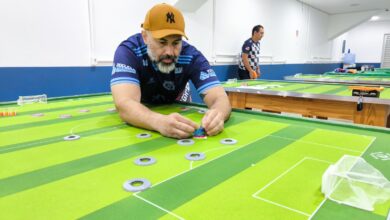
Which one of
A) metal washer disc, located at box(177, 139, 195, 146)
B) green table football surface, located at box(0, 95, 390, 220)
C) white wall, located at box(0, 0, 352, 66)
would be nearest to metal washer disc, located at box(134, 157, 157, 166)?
green table football surface, located at box(0, 95, 390, 220)

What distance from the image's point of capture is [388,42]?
10578 mm

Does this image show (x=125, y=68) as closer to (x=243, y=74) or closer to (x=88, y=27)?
(x=88, y=27)

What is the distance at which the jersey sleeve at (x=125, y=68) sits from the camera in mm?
1324

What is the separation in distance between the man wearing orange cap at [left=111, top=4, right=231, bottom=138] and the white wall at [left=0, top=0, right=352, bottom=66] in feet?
4.68

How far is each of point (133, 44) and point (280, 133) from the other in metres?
0.92

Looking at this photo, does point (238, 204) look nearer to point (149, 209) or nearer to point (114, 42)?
point (149, 209)

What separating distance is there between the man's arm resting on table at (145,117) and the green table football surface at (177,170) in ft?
0.11

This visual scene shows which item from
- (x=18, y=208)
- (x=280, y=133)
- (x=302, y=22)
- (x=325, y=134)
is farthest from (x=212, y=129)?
(x=302, y=22)

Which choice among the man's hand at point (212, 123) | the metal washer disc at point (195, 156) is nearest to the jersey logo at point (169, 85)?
the man's hand at point (212, 123)

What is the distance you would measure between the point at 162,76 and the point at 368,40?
39.6ft

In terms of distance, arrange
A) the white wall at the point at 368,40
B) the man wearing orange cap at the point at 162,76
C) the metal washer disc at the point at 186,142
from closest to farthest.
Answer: the metal washer disc at the point at 186,142 → the man wearing orange cap at the point at 162,76 → the white wall at the point at 368,40

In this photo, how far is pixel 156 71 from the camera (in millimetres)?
1525

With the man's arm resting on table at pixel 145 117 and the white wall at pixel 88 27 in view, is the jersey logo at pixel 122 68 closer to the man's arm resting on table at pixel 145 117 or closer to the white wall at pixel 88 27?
the man's arm resting on table at pixel 145 117

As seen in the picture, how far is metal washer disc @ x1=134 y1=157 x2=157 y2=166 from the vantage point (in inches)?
30.5
